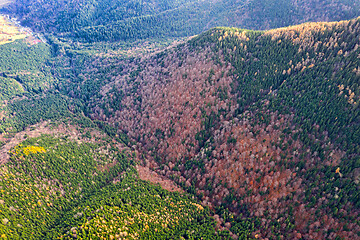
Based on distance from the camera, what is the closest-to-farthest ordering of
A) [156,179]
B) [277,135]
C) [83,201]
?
[277,135], [83,201], [156,179]

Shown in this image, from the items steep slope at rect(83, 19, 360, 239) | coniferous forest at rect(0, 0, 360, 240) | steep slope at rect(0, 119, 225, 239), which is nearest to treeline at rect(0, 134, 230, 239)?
steep slope at rect(0, 119, 225, 239)

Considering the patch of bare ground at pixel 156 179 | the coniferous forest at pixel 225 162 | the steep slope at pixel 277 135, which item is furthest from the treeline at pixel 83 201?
the steep slope at pixel 277 135

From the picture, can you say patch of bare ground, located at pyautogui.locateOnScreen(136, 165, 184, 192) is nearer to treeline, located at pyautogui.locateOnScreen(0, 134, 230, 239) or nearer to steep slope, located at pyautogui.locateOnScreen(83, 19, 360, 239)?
steep slope, located at pyautogui.locateOnScreen(83, 19, 360, 239)

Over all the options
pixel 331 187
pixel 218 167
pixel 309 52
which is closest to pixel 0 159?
pixel 218 167

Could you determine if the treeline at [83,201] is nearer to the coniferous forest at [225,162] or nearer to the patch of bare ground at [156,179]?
the coniferous forest at [225,162]

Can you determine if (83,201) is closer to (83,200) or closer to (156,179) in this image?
(83,200)

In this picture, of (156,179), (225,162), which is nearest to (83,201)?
(156,179)

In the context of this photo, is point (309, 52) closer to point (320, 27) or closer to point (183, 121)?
point (320, 27)
